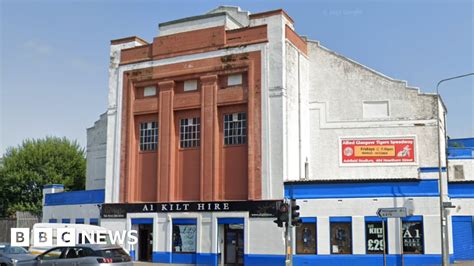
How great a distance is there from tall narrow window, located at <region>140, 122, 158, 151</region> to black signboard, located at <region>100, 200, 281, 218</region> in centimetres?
353

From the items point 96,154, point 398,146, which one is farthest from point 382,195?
point 96,154

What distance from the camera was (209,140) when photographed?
1276 inches

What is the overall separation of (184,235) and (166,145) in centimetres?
531

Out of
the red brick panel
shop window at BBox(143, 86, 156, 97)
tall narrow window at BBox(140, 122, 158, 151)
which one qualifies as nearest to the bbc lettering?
tall narrow window at BBox(140, 122, 158, 151)

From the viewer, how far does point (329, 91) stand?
116ft

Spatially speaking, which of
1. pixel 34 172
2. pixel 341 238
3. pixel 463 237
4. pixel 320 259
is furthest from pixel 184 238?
pixel 34 172

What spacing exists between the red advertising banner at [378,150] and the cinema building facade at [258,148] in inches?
2.6

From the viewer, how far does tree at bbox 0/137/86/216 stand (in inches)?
1965

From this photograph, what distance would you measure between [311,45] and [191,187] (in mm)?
11624

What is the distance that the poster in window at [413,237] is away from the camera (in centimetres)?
2797

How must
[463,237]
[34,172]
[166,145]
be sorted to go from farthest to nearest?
1. [34,172]
2. [166,145]
3. [463,237]

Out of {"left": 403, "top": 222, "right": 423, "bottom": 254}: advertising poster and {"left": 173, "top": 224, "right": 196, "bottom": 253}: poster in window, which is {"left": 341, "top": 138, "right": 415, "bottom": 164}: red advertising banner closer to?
{"left": 403, "top": 222, "right": 423, "bottom": 254}: advertising poster

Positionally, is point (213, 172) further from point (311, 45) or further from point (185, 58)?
point (311, 45)

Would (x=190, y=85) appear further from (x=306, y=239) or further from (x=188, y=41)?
(x=306, y=239)
